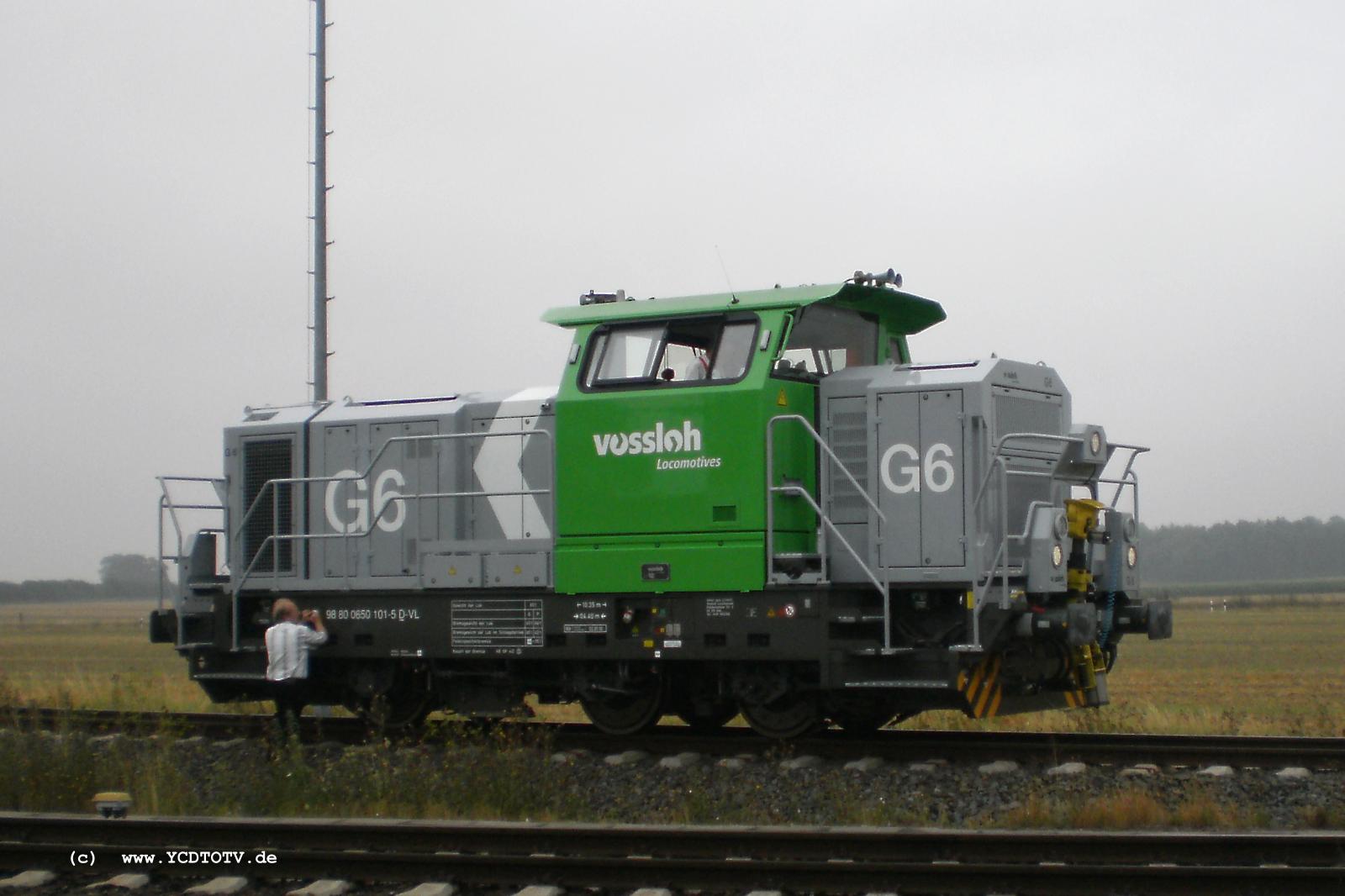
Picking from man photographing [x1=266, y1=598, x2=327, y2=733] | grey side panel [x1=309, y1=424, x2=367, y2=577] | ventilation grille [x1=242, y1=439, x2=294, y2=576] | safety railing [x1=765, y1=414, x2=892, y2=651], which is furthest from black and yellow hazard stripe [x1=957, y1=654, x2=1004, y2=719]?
ventilation grille [x1=242, y1=439, x2=294, y2=576]

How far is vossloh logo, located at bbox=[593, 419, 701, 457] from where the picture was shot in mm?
12258

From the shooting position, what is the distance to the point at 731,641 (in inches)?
476

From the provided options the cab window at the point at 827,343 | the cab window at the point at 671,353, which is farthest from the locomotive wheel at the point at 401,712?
the cab window at the point at 827,343

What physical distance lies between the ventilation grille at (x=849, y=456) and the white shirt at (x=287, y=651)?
189 inches

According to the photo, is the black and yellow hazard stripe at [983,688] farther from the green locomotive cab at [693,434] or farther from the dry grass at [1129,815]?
the dry grass at [1129,815]

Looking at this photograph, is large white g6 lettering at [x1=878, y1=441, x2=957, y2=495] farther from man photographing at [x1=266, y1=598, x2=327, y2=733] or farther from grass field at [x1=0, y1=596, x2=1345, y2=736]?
man photographing at [x1=266, y1=598, x2=327, y2=733]

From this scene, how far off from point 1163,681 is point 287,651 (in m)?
15.1

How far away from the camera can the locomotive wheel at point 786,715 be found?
12.4m

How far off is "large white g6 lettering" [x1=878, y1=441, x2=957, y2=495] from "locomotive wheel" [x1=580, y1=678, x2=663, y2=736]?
2.80 meters

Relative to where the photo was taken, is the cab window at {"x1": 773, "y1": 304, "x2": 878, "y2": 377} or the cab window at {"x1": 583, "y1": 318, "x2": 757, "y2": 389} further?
the cab window at {"x1": 773, "y1": 304, "x2": 878, "y2": 377}


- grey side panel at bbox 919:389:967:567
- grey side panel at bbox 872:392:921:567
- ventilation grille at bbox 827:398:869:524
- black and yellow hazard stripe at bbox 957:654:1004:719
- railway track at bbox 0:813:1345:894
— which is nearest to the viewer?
railway track at bbox 0:813:1345:894

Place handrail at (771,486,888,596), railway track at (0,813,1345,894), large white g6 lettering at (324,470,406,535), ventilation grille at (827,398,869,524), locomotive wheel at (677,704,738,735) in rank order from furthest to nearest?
large white g6 lettering at (324,470,406,535)
locomotive wheel at (677,704,738,735)
ventilation grille at (827,398,869,524)
handrail at (771,486,888,596)
railway track at (0,813,1345,894)

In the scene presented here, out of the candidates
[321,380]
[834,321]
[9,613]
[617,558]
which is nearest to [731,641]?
[617,558]

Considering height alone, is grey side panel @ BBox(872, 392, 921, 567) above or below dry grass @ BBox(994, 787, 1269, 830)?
above
